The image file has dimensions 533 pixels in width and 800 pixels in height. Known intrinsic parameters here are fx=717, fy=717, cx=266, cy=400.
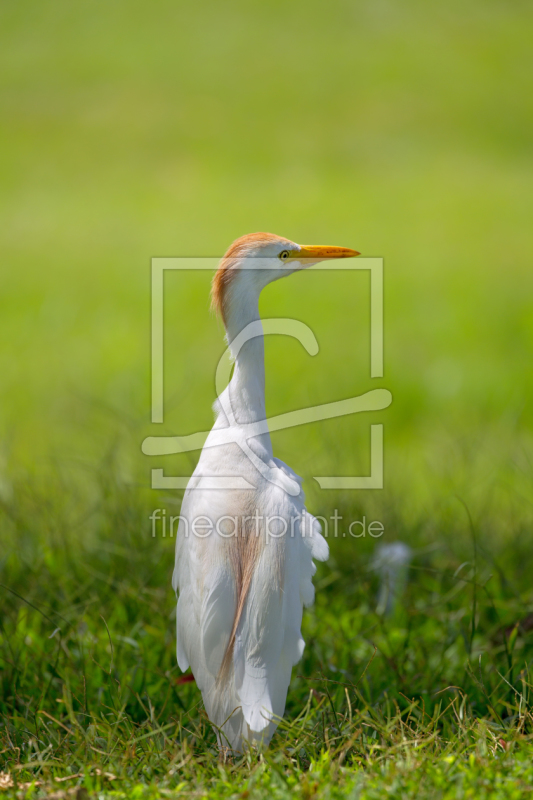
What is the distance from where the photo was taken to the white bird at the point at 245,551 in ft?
6.81

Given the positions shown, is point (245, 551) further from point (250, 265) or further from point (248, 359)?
point (250, 265)

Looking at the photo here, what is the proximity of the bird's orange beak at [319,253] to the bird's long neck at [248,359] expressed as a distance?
0.21 metres

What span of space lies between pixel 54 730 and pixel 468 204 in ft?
27.5

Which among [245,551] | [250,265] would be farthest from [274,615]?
[250,265]

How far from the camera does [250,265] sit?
219 centimetres

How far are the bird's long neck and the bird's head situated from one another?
0.9 inches

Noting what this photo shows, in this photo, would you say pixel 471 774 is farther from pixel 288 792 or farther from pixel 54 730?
A: pixel 54 730

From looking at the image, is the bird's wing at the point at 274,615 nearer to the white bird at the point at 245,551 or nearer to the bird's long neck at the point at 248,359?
the white bird at the point at 245,551

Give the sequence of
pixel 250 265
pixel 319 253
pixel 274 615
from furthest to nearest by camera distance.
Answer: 1. pixel 319 253
2. pixel 250 265
3. pixel 274 615

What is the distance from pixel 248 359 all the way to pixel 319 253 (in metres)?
0.42

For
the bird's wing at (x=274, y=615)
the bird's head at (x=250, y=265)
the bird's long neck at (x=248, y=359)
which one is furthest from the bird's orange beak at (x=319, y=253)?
the bird's wing at (x=274, y=615)

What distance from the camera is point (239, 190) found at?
880 cm

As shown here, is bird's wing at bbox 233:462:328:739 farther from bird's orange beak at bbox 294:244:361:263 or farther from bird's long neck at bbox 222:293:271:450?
bird's orange beak at bbox 294:244:361:263

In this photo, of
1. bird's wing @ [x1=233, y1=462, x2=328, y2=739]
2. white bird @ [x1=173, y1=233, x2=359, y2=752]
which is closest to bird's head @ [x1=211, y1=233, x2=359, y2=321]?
white bird @ [x1=173, y1=233, x2=359, y2=752]
